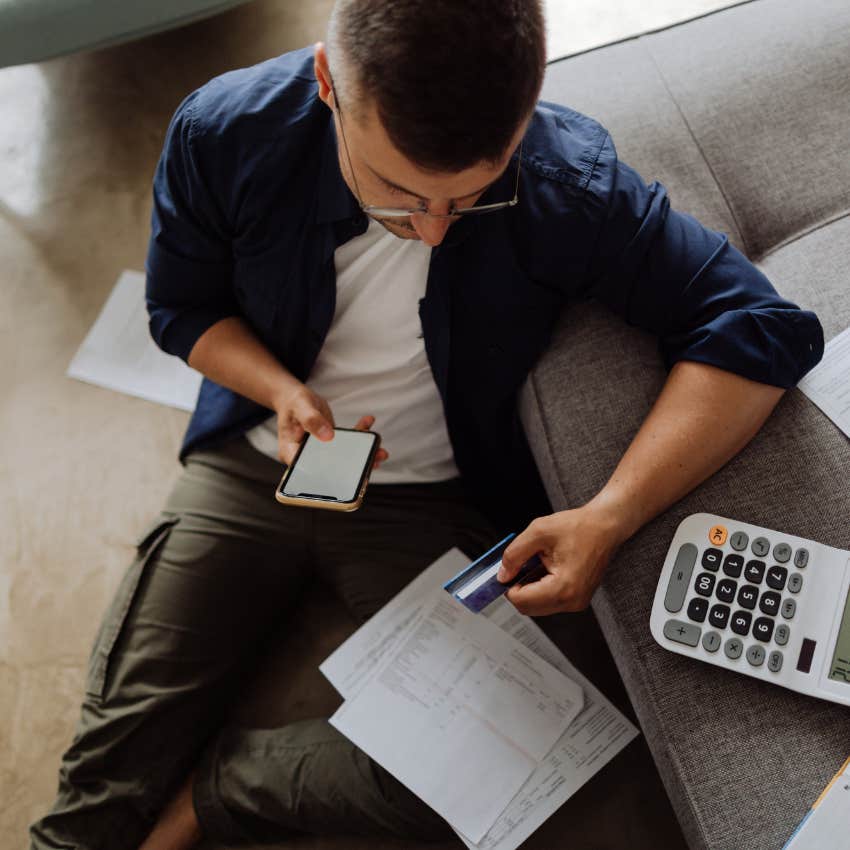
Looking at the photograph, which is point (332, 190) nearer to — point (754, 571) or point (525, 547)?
point (525, 547)

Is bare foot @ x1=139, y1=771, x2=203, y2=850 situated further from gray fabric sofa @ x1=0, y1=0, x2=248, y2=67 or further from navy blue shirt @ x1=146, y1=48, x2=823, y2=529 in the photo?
gray fabric sofa @ x1=0, y1=0, x2=248, y2=67

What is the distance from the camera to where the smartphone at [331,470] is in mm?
1014

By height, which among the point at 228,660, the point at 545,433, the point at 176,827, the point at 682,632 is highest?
the point at 545,433

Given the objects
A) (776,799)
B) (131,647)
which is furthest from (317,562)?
(776,799)

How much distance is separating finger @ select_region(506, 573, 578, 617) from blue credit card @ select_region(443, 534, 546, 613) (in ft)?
0.06

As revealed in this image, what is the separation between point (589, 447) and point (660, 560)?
0.51 ft

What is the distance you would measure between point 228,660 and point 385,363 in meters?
0.50

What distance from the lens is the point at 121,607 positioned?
1.17 meters

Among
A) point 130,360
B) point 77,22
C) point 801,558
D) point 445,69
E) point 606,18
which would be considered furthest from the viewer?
point 606,18

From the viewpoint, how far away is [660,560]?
92 cm

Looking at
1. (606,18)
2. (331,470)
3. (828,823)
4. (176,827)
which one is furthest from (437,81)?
(606,18)

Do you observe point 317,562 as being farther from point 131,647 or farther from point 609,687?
point 609,687

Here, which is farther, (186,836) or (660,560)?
(186,836)

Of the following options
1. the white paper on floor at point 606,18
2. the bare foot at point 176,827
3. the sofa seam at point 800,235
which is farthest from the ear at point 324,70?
the white paper on floor at point 606,18
